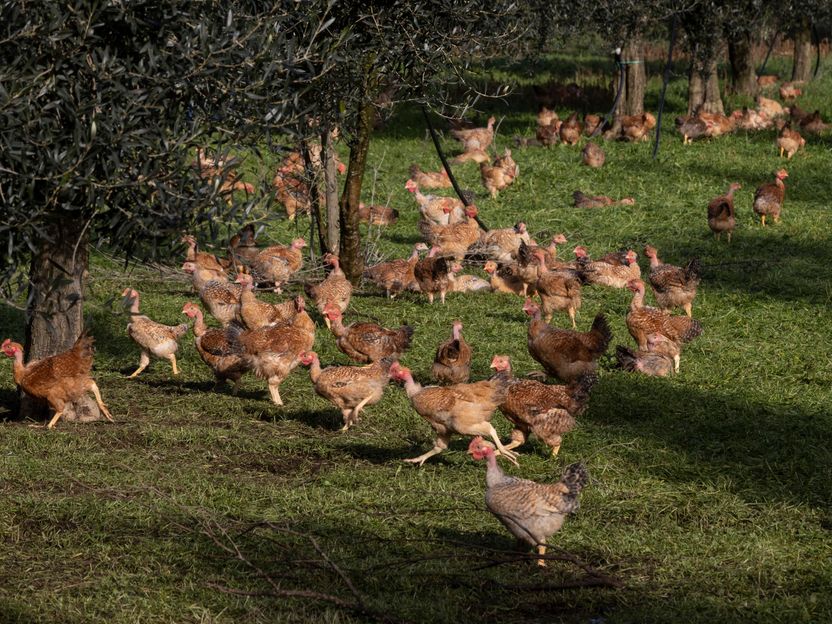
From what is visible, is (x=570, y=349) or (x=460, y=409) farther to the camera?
(x=570, y=349)

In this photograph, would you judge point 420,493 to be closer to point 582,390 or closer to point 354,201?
point 582,390

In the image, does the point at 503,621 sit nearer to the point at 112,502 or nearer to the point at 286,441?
the point at 112,502

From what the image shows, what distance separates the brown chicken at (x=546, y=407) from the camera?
1010 cm

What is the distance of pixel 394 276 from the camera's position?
650 inches

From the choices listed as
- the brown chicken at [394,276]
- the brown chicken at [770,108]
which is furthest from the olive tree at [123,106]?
the brown chicken at [770,108]

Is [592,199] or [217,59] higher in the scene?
[217,59]

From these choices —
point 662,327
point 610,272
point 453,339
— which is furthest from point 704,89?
point 453,339

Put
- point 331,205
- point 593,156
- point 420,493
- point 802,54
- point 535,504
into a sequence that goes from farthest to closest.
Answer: point 802,54, point 593,156, point 331,205, point 420,493, point 535,504

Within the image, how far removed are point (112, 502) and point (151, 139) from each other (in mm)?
2801

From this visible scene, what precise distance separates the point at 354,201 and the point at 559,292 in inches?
128

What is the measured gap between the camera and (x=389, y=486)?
31.6ft

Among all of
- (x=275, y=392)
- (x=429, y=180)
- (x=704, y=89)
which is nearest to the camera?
(x=275, y=392)

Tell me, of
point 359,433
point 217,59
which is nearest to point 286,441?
point 359,433

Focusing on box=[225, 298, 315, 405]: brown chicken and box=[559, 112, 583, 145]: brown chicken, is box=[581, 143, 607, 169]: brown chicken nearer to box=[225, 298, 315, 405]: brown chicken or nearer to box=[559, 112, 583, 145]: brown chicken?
box=[559, 112, 583, 145]: brown chicken
